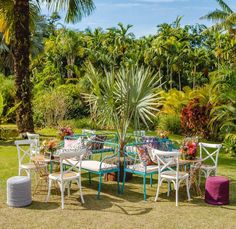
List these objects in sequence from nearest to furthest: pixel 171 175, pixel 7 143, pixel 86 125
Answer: pixel 171 175, pixel 7 143, pixel 86 125

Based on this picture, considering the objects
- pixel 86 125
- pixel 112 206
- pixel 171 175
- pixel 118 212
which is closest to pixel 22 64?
pixel 86 125

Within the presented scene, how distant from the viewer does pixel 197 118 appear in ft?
55.7

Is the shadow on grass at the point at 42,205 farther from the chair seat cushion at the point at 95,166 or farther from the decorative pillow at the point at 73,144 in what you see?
the decorative pillow at the point at 73,144

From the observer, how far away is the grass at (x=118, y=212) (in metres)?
5.69

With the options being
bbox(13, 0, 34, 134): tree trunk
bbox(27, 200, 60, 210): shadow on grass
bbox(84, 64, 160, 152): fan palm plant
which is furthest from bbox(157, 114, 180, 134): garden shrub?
bbox(27, 200, 60, 210): shadow on grass

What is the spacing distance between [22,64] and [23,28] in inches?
51.5

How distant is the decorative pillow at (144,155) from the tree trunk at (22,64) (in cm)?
763

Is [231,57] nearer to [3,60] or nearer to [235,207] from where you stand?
[3,60]

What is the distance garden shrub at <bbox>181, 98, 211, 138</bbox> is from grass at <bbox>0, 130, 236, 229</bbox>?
9.11 m

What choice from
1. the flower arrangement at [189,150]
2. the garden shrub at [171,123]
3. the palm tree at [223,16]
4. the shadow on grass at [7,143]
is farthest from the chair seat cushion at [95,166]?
the palm tree at [223,16]

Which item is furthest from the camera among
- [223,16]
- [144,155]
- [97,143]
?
[223,16]

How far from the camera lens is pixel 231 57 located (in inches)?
1171

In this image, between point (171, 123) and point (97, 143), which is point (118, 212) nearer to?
point (97, 143)

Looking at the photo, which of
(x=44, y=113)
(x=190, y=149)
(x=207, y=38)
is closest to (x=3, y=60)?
(x=44, y=113)
